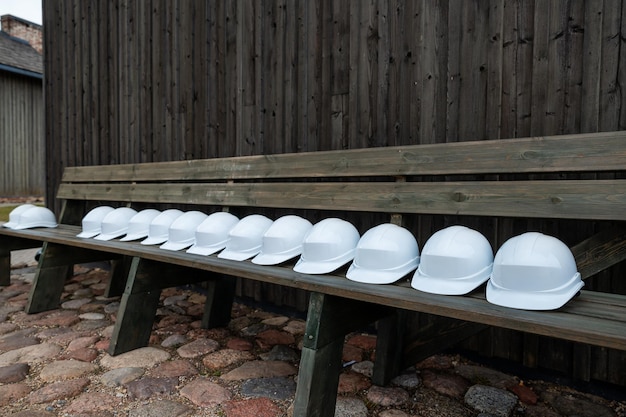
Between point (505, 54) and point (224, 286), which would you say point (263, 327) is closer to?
point (224, 286)

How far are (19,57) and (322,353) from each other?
20247mm

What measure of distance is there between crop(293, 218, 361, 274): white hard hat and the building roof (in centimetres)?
1763

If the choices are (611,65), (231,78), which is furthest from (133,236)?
(611,65)

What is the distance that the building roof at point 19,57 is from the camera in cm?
1578

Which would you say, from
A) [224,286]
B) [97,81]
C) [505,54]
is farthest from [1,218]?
[505,54]

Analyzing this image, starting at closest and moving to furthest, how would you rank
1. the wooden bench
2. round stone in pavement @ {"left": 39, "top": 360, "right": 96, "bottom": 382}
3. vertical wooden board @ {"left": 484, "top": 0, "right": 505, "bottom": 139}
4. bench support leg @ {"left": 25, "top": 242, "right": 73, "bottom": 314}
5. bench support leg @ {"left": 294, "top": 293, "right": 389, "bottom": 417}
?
the wooden bench
bench support leg @ {"left": 294, "top": 293, "right": 389, "bottom": 417}
round stone in pavement @ {"left": 39, "top": 360, "right": 96, "bottom": 382}
vertical wooden board @ {"left": 484, "top": 0, "right": 505, "bottom": 139}
bench support leg @ {"left": 25, "top": 242, "right": 73, "bottom": 314}

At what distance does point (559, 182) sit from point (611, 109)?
635 millimetres

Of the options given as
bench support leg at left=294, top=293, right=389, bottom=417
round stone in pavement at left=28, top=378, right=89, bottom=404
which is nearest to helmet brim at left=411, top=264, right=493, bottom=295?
bench support leg at left=294, top=293, right=389, bottom=417

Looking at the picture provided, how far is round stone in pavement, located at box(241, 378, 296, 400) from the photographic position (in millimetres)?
2426

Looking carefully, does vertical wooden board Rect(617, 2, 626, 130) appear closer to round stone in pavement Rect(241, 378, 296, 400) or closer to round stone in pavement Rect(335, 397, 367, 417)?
round stone in pavement Rect(335, 397, 367, 417)

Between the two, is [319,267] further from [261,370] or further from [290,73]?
[290,73]

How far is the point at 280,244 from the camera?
8.45 feet

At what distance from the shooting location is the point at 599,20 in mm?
2424

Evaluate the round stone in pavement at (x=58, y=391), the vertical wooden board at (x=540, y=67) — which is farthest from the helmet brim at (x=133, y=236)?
the vertical wooden board at (x=540, y=67)
